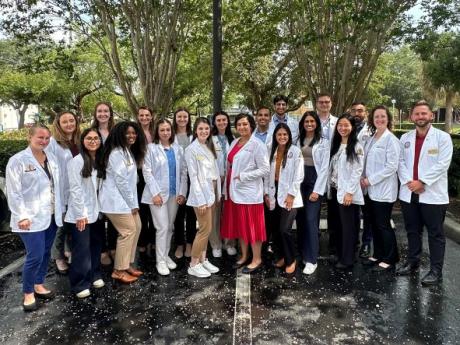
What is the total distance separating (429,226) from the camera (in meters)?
4.13

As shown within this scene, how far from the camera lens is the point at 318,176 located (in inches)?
171

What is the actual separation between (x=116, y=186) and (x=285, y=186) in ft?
5.95

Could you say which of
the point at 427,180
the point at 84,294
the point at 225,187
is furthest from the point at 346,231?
the point at 84,294

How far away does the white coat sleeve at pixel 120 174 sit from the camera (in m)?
3.97

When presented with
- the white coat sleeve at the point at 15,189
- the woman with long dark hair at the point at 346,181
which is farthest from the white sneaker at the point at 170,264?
the woman with long dark hair at the point at 346,181

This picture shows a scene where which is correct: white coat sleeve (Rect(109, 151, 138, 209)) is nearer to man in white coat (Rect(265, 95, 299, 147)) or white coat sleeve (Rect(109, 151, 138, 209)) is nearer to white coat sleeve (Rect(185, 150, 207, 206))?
white coat sleeve (Rect(185, 150, 207, 206))

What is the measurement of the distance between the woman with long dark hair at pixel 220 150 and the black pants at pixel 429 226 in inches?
83.3

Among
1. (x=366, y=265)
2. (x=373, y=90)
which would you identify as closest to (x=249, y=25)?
(x=366, y=265)

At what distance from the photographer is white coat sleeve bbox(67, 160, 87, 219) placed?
12.2 feet

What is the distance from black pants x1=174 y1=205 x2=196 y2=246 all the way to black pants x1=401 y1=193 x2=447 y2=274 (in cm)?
247

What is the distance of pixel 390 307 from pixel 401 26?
24.1ft

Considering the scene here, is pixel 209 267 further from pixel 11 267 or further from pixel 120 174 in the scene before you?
pixel 11 267

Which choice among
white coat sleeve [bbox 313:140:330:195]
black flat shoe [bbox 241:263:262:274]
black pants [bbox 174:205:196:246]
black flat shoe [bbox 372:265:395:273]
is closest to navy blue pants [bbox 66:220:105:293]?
A: black pants [bbox 174:205:196:246]

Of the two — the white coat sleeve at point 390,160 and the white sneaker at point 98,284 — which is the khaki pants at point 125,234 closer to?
the white sneaker at point 98,284
